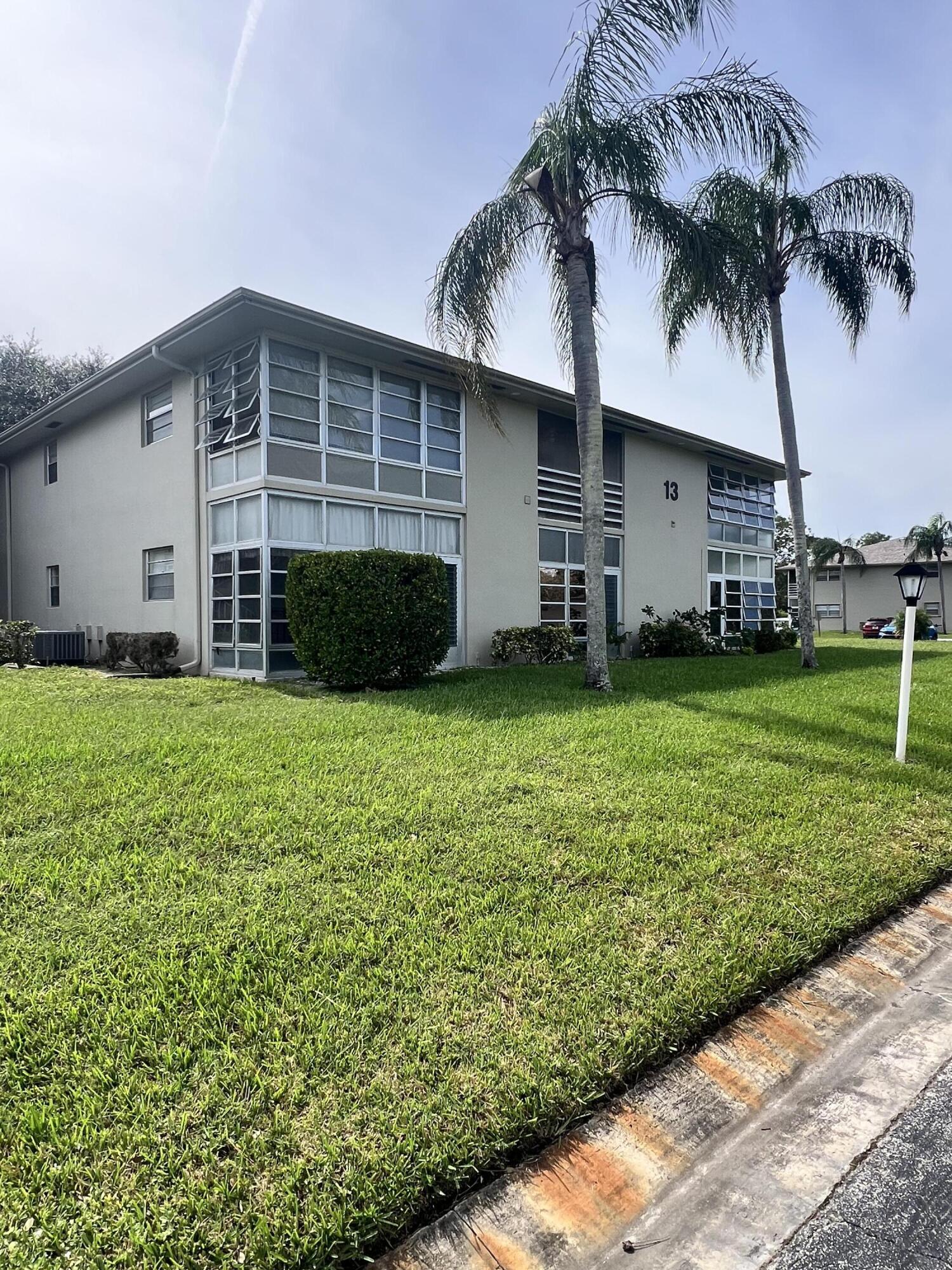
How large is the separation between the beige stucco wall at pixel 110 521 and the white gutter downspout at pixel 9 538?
28 centimetres

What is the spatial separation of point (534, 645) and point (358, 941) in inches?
454

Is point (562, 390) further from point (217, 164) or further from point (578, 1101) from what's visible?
point (578, 1101)

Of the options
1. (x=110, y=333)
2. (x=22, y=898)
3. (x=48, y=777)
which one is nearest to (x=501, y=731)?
(x=48, y=777)

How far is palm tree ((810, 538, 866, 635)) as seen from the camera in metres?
39.2

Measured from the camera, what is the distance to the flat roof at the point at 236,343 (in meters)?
10.3

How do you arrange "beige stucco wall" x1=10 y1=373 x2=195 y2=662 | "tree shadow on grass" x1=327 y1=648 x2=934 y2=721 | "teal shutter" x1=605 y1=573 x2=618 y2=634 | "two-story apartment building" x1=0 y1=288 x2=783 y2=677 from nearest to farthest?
"tree shadow on grass" x1=327 y1=648 x2=934 y2=721 < "two-story apartment building" x1=0 y1=288 x2=783 y2=677 < "beige stucco wall" x1=10 y1=373 x2=195 y2=662 < "teal shutter" x1=605 y1=573 x2=618 y2=634

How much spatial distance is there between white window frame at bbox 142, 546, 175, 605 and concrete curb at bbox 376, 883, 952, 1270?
41.0ft

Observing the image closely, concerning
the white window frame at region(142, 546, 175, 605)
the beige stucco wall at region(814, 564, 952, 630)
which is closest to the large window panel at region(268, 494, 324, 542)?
the white window frame at region(142, 546, 175, 605)

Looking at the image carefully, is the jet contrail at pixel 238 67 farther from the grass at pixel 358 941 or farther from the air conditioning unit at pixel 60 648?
the air conditioning unit at pixel 60 648

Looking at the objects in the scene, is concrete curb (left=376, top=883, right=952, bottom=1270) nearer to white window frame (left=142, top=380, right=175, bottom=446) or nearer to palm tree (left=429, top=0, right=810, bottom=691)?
palm tree (left=429, top=0, right=810, bottom=691)

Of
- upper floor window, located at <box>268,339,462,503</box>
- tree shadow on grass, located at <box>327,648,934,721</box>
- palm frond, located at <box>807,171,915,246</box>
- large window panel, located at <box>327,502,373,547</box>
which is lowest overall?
tree shadow on grass, located at <box>327,648,934,721</box>

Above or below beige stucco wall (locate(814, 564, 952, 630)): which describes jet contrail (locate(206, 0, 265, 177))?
above

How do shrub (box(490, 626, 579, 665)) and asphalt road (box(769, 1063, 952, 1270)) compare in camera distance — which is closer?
asphalt road (box(769, 1063, 952, 1270))

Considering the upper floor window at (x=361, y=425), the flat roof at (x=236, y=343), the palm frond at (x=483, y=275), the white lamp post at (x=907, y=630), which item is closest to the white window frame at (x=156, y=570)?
the flat roof at (x=236, y=343)
